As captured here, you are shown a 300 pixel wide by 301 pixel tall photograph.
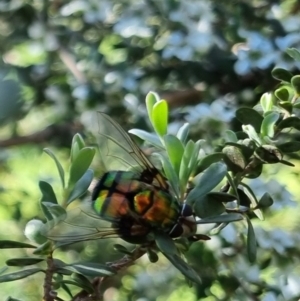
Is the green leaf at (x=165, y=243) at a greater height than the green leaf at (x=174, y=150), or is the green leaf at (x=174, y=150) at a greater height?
the green leaf at (x=174, y=150)

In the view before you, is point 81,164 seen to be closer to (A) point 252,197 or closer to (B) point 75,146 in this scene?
(B) point 75,146

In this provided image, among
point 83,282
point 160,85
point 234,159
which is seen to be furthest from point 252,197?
point 160,85

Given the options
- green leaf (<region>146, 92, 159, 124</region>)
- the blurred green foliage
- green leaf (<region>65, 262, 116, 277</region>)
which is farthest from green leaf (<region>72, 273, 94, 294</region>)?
the blurred green foliage

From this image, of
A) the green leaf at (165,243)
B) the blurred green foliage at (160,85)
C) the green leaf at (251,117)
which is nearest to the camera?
the green leaf at (165,243)

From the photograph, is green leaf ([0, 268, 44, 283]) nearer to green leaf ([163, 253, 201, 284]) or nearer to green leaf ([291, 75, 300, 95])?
green leaf ([163, 253, 201, 284])

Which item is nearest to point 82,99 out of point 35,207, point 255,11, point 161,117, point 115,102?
Result: point 115,102

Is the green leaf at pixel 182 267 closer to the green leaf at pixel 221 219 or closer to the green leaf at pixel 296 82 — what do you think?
the green leaf at pixel 221 219

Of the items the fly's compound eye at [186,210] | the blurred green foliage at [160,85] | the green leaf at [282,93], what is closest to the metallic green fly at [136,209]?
the fly's compound eye at [186,210]
